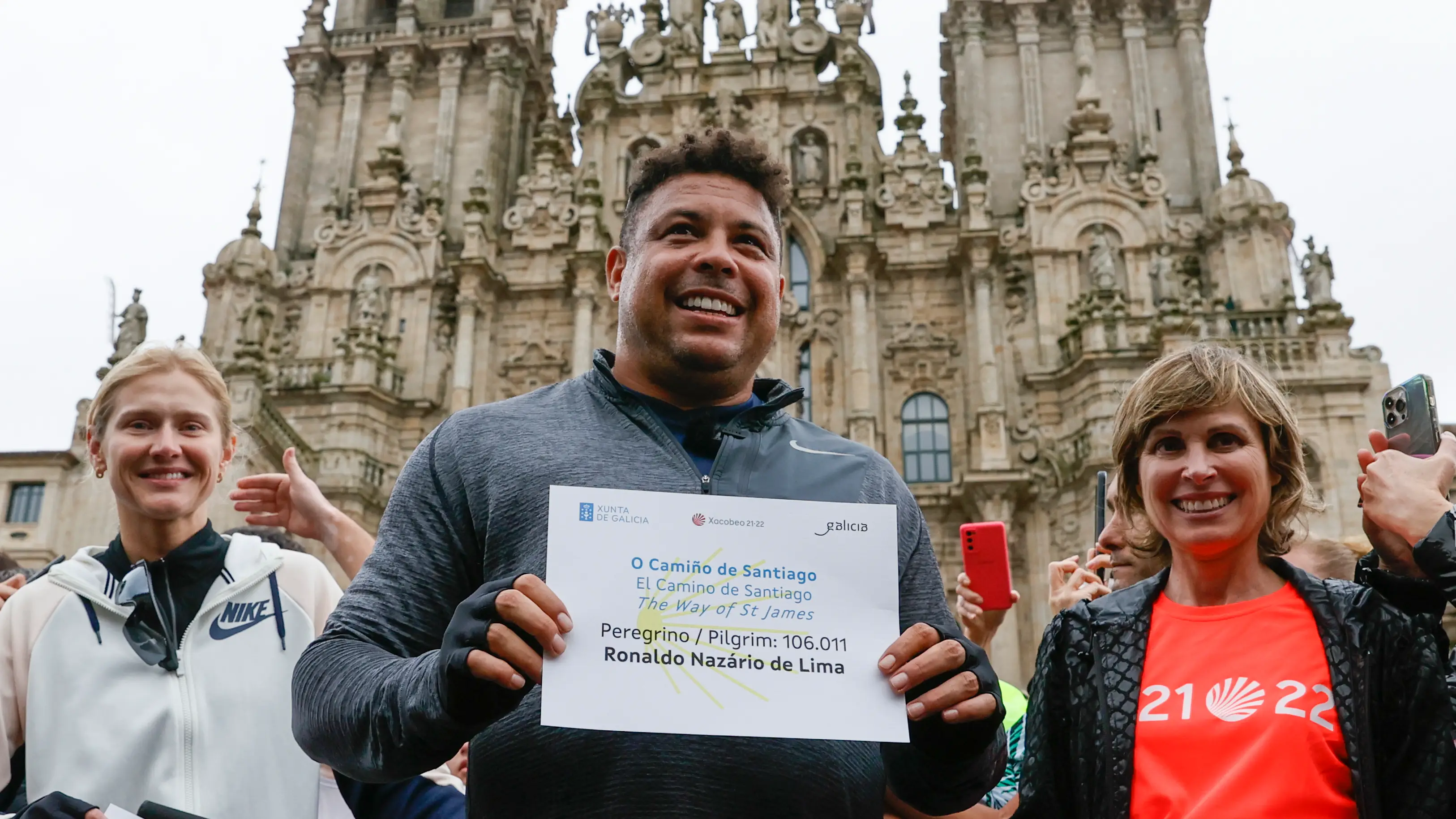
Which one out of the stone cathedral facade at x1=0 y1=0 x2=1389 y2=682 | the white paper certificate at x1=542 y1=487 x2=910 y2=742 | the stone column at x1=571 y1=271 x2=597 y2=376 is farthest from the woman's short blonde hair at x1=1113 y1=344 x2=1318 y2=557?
the stone column at x1=571 y1=271 x2=597 y2=376

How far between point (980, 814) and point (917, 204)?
2281 cm

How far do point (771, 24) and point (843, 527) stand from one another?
27.3 m

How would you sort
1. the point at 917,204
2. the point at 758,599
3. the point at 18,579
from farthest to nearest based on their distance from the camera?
the point at 917,204 → the point at 18,579 → the point at 758,599

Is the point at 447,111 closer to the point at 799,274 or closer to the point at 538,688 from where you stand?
the point at 799,274

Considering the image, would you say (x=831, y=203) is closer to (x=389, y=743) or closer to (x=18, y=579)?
(x=18, y=579)

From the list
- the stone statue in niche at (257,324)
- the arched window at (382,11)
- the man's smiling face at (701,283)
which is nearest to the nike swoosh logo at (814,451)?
the man's smiling face at (701,283)

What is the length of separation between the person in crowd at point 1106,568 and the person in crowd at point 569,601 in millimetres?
1754

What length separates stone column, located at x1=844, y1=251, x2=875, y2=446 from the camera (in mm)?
22797

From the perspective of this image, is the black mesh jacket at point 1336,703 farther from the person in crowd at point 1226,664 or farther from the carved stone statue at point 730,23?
the carved stone statue at point 730,23

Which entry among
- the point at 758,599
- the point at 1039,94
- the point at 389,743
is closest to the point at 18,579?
the point at 389,743

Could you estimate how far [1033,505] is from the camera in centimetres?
2228

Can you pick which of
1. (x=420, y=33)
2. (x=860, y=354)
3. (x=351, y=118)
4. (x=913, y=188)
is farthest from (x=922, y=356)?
(x=420, y=33)

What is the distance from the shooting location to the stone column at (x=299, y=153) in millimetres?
28203

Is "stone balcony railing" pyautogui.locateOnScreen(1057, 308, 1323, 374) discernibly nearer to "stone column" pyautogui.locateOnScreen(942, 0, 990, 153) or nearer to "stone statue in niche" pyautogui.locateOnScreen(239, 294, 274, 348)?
"stone column" pyautogui.locateOnScreen(942, 0, 990, 153)
